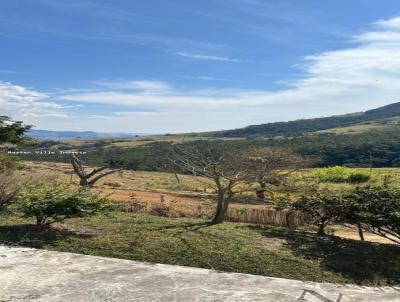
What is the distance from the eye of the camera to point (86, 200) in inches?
457

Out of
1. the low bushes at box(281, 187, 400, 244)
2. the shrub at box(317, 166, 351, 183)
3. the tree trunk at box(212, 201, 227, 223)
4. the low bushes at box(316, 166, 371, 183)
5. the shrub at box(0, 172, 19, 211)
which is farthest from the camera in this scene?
the shrub at box(317, 166, 351, 183)

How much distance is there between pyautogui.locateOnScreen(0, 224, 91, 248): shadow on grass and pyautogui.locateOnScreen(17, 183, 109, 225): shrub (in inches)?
10.9

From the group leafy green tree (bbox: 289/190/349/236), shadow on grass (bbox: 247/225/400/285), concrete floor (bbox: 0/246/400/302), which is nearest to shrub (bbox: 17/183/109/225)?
concrete floor (bbox: 0/246/400/302)

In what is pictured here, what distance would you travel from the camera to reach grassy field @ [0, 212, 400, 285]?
30.7ft

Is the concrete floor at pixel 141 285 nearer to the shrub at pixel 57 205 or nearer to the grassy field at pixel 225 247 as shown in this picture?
the grassy field at pixel 225 247

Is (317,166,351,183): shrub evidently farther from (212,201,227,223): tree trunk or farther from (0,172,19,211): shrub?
(0,172,19,211): shrub

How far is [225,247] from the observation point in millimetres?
10539

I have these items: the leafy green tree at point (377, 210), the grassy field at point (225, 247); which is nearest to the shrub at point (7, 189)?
the grassy field at point (225, 247)

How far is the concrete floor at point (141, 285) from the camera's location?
7.61 m

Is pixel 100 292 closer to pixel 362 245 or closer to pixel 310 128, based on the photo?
pixel 362 245

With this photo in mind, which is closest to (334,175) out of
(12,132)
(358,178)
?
(358,178)

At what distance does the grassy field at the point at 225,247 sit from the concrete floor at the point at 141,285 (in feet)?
1.76

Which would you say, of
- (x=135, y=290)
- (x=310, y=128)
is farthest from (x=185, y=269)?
(x=310, y=128)

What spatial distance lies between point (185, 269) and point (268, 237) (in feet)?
11.2
